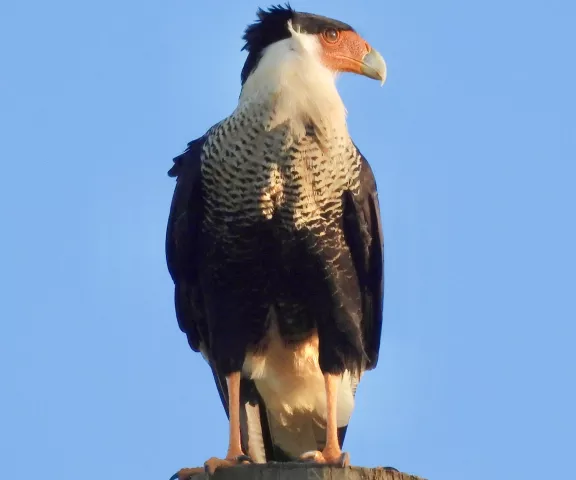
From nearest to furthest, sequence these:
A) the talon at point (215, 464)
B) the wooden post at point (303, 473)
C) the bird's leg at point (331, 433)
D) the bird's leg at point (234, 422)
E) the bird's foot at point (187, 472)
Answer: the wooden post at point (303, 473)
the talon at point (215, 464)
the bird's foot at point (187, 472)
the bird's leg at point (331, 433)
the bird's leg at point (234, 422)

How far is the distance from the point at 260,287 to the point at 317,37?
152 centimetres

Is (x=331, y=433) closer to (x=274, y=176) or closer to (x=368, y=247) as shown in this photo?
(x=368, y=247)

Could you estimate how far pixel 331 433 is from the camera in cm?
638

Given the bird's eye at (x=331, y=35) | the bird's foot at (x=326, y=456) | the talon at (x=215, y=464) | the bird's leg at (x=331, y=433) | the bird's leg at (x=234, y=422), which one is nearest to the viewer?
the talon at (x=215, y=464)

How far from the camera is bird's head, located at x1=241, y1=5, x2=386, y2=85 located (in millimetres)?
6863

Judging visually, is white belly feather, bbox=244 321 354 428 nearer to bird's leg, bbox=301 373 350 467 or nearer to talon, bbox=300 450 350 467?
bird's leg, bbox=301 373 350 467

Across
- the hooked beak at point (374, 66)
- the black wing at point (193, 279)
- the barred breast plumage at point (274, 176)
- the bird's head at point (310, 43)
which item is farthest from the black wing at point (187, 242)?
the hooked beak at point (374, 66)

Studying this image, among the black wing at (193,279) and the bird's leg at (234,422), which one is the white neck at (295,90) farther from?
the bird's leg at (234,422)

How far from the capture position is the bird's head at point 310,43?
270 inches

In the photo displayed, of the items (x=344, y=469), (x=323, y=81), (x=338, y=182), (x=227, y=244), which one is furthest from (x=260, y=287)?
(x=344, y=469)

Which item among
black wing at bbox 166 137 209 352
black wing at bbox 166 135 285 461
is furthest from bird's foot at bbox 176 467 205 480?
black wing at bbox 166 137 209 352

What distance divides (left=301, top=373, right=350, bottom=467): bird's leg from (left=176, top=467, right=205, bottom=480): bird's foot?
0.58 meters

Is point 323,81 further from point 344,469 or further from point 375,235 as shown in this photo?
point 344,469

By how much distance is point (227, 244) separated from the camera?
260 inches
